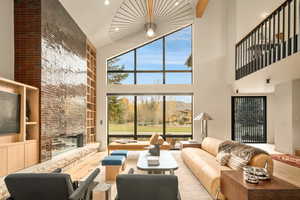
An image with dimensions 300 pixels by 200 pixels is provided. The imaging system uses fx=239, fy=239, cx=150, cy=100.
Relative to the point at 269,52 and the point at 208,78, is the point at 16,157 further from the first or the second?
the point at 208,78

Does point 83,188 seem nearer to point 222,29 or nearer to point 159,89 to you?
point 159,89

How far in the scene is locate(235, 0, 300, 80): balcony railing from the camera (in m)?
4.65

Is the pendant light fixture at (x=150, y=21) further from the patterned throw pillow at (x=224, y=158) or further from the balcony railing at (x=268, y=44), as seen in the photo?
the patterned throw pillow at (x=224, y=158)

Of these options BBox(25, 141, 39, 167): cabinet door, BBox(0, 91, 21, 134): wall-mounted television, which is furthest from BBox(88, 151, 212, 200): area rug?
BBox(0, 91, 21, 134): wall-mounted television

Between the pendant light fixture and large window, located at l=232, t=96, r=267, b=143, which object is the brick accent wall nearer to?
the pendant light fixture

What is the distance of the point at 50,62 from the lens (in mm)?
4949

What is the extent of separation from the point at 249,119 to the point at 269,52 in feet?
14.9

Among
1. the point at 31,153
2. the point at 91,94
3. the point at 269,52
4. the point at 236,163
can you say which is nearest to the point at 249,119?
the point at 269,52

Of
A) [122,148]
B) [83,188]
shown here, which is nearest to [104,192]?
[83,188]

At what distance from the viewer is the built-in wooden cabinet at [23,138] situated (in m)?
3.69

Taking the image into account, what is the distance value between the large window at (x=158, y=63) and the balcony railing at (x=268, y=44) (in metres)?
1.97

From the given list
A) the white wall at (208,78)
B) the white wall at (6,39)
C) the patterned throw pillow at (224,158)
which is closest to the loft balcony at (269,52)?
the white wall at (208,78)

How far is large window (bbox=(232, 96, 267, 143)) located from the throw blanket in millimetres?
5205

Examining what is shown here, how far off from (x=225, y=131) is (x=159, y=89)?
9.50 feet
